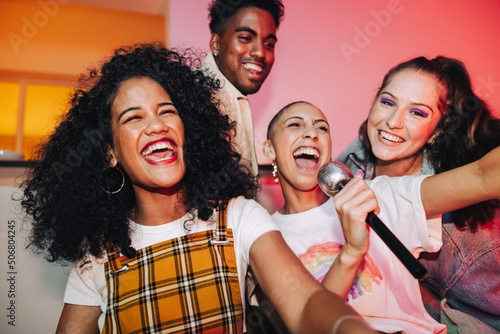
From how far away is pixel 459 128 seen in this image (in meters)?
1.83

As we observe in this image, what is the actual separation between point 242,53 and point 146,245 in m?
1.23

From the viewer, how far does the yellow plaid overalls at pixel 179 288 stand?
1387mm

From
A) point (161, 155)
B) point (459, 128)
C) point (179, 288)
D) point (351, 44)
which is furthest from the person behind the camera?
point (351, 44)

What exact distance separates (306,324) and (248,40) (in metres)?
1.62

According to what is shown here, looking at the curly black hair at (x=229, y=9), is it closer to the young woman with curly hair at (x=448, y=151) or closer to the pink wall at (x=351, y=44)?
the pink wall at (x=351, y=44)

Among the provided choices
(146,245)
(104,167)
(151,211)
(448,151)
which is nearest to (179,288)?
(146,245)

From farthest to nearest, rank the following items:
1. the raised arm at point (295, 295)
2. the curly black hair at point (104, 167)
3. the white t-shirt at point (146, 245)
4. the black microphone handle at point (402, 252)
→ the curly black hair at point (104, 167), the white t-shirt at point (146, 245), the raised arm at point (295, 295), the black microphone handle at point (402, 252)

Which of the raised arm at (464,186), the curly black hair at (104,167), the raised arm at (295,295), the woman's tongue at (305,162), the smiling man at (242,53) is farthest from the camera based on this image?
the smiling man at (242,53)

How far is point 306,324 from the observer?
1068 mm

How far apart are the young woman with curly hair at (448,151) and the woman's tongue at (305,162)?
28 centimetres

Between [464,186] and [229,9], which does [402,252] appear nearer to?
[464,186]

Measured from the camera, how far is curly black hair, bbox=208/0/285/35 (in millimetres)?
2283

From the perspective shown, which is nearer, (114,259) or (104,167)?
(114,259)

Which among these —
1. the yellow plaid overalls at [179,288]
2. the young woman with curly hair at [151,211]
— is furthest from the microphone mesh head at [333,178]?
the yellow plaid overalls at [179,288]
